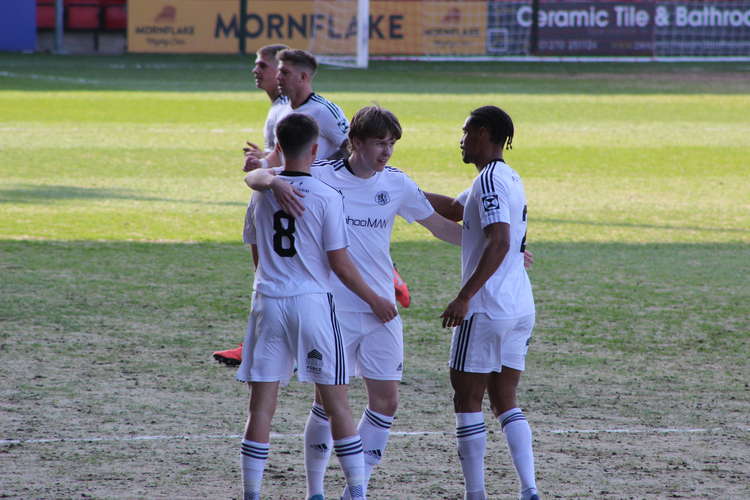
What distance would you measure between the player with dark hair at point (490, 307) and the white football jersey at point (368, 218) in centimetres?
34

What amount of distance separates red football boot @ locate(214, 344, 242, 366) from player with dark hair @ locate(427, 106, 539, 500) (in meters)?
2.85

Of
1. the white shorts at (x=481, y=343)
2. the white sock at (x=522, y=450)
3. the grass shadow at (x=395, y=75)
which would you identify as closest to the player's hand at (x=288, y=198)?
the white shorts at (x=481, y=343)

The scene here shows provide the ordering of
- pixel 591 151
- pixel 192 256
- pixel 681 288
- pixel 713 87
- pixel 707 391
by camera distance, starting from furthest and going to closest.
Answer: pixel 713 87, pixel 591 151, pixel 192 256, pixel 681 288, pixel 707 391

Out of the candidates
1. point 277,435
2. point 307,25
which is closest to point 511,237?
point 277,435

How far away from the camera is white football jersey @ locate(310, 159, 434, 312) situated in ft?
17.5

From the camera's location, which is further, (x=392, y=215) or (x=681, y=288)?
(x=681, y=288)

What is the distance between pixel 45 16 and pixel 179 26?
15.9 feet

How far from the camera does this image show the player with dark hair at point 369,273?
5.26 m

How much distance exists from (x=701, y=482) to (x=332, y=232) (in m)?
2.30

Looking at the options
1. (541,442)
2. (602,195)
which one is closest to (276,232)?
(541,442)

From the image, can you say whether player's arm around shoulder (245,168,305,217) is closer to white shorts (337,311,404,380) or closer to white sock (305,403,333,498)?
white shorts (337,311,404,380)

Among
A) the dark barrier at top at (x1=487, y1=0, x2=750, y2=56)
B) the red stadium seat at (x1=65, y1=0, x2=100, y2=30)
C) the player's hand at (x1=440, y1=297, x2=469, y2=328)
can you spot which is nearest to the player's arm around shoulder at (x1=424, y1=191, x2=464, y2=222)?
the player's hand at (x1=440, y1=297, x2=469, y2=328)

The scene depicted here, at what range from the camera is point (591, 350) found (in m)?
8.50

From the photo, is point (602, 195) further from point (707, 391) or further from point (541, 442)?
point (541, 442)
